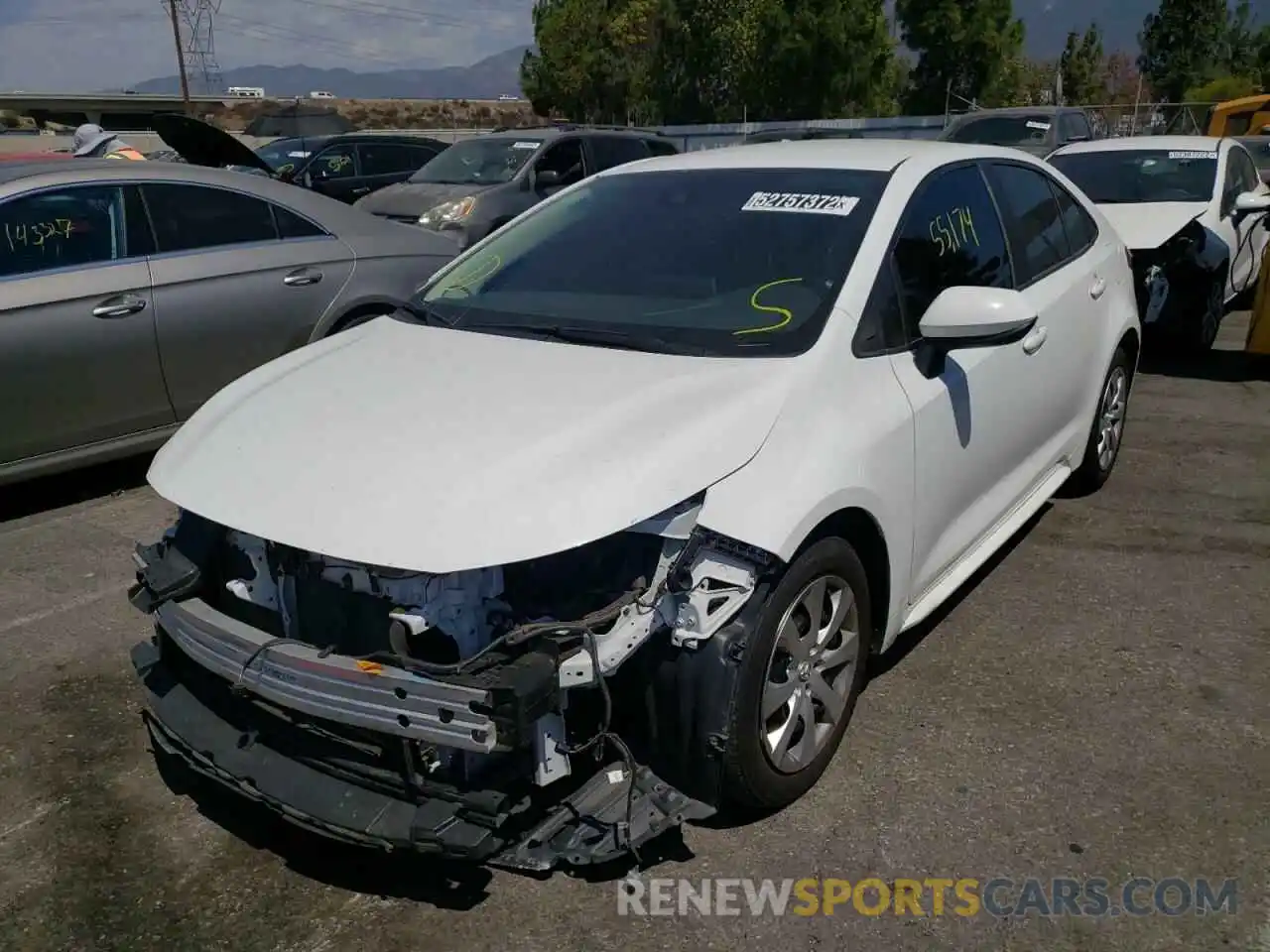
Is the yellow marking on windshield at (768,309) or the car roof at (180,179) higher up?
the car roof at (180,179)

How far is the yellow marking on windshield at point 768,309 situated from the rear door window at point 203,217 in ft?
11.3

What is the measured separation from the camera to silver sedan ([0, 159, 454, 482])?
4.95 m

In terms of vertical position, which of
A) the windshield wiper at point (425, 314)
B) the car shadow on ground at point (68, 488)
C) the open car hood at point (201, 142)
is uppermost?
the open car hood at point (201, 142)

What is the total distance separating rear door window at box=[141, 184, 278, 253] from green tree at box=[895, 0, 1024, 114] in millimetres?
31965

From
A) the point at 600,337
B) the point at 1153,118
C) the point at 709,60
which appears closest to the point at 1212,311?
the point at 600,337

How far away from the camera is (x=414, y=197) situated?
11359 millimetres

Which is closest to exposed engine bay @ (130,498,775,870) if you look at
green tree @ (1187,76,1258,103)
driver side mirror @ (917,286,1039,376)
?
driver side mirror @ (917,286,1039,376)

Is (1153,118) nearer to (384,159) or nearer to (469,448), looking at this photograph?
(384,159)

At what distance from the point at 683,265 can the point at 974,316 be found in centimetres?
91

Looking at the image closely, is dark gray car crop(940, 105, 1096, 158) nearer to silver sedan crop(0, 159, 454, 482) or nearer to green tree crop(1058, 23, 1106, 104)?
silver sedan crop(0, 159, 454, 482)

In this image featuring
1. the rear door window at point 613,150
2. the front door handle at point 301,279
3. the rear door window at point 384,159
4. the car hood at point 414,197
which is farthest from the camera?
the rear door window at point 384,159

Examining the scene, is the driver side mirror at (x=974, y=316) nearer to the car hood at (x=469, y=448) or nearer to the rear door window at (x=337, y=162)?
the car hood at (x=469, y=448)

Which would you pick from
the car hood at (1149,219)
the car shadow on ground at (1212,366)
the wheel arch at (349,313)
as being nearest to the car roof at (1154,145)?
the car hood at (1149,219)

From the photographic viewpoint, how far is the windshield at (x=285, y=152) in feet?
60.1
